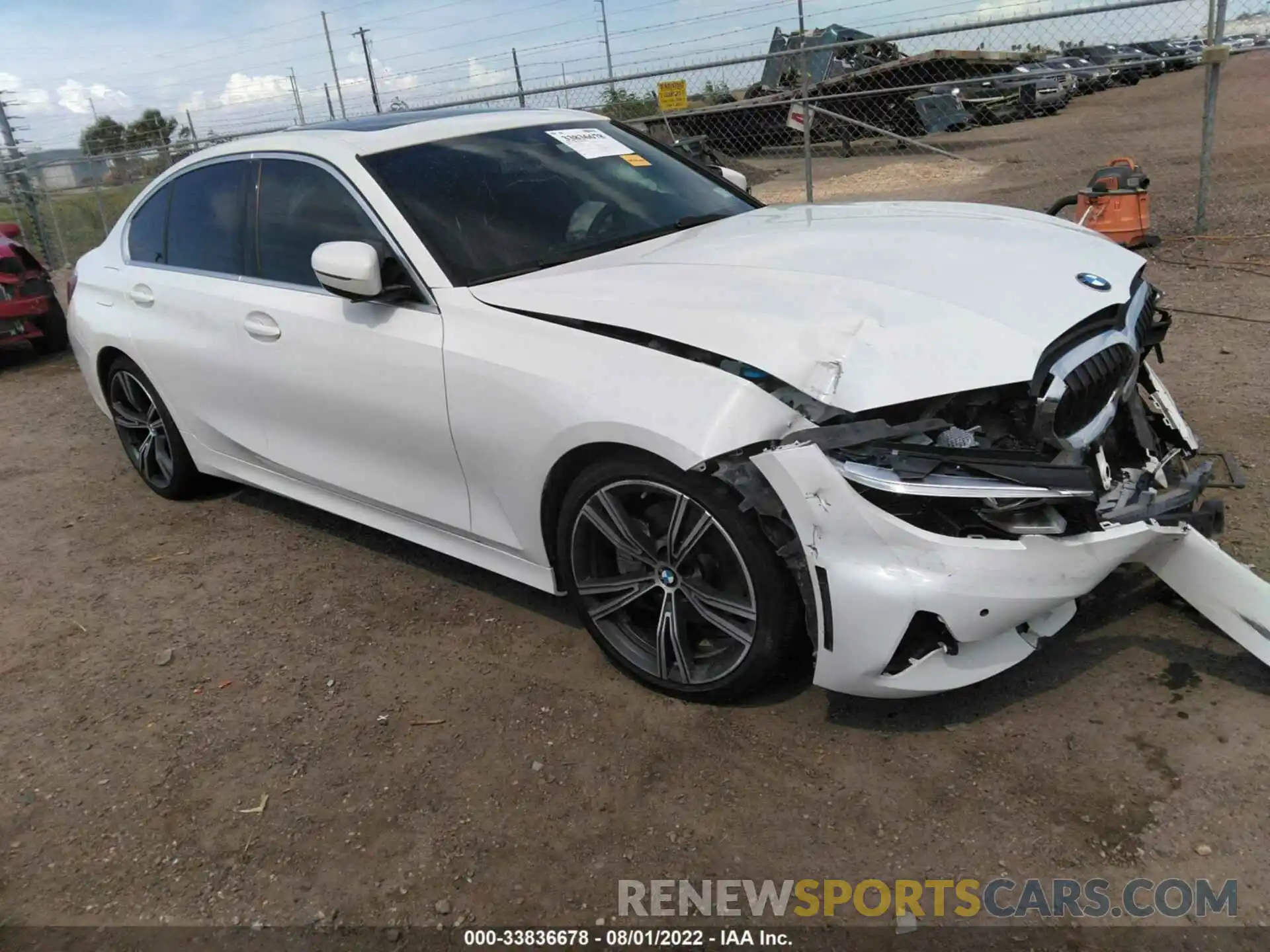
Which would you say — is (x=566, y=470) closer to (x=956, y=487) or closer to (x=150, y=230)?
(x=956, y=487)

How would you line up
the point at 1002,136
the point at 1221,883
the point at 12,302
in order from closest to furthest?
the point at 1221,883
the point at 12,302
the point at 1002,136

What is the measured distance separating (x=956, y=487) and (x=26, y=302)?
366 inches

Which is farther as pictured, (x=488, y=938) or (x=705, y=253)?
(x=705, y=253)

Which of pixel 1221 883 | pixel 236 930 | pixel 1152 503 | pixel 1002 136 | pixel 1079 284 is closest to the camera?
pixel 1221 883

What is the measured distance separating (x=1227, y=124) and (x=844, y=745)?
18696 millimetres

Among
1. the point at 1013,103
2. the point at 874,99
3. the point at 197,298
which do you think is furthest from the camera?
the point at 1013,103

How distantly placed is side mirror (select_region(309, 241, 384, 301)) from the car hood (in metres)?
0.38

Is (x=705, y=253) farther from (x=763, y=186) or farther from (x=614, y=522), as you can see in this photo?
(x=763, y=186)

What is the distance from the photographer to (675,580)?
2.91m

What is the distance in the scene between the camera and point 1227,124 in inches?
675

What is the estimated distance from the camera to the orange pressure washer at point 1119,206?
26.2 ft

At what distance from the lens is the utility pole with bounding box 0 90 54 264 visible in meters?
13.8

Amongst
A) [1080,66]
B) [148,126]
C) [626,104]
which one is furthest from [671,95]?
[148,126]

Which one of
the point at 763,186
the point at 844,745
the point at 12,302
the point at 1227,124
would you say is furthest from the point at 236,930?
the point at 1227,124
